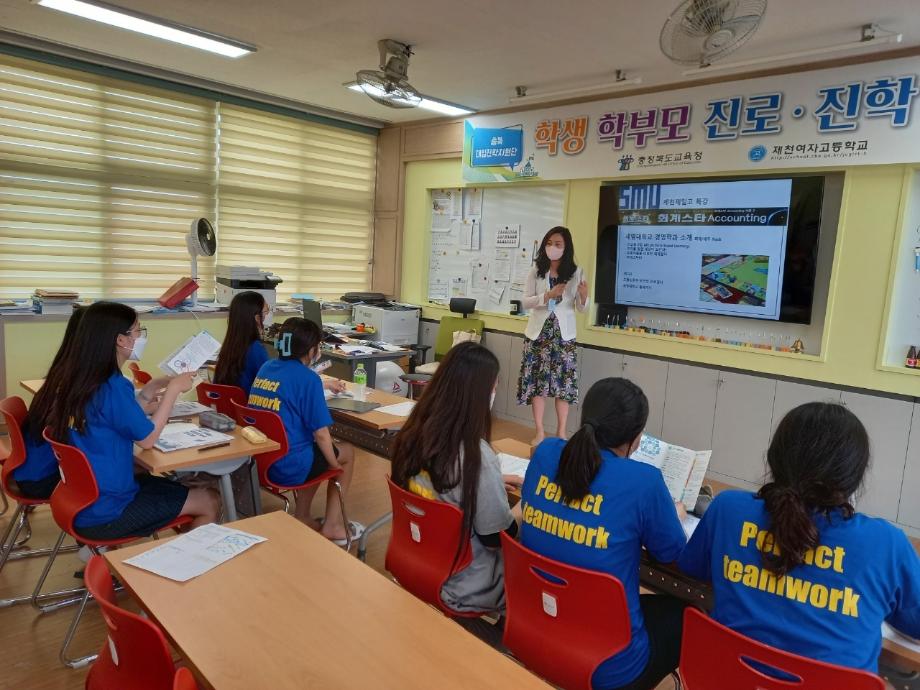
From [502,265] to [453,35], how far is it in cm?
244

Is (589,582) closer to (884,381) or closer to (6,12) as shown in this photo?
(884,381)

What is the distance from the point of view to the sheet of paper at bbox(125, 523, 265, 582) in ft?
5.04

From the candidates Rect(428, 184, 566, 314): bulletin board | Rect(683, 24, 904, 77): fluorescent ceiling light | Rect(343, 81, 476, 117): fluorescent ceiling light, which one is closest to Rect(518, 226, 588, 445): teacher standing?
Rect(428, 184, 566, 314): bulletin board

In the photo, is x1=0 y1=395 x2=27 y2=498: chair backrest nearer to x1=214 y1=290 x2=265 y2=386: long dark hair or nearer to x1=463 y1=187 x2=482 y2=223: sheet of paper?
x1=214 y1=290 x2=265 y2=386: long dark hair

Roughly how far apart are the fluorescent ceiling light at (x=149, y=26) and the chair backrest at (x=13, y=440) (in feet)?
8.12

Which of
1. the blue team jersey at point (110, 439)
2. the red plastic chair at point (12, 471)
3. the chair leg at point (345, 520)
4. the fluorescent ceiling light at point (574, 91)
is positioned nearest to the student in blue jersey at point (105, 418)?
the blue team jersey at point (110, 439)

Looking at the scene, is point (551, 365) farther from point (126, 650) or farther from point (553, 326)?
point (126, 650)

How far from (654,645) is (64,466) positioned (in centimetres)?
198

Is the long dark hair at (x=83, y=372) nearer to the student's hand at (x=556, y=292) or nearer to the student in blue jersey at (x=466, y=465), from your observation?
the student in blue jersey at (x=466, y=465)

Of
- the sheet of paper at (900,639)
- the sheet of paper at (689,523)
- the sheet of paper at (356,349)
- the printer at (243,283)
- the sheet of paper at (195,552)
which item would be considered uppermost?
the printer at (243,283)

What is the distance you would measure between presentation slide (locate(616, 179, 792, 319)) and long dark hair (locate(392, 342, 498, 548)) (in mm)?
3225

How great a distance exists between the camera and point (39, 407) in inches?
92.9

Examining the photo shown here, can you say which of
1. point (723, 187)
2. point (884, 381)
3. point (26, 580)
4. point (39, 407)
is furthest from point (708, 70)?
point (26, 580)

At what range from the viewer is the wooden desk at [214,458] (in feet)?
7.70
